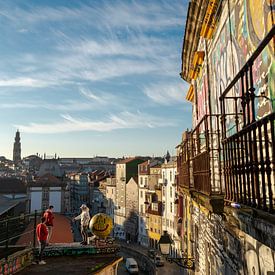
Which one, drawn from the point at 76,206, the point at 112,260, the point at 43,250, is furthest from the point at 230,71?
the point at 76,206

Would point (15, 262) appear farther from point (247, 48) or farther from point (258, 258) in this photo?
point (247, 48)

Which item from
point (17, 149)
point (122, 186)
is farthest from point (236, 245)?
point (17, 149)

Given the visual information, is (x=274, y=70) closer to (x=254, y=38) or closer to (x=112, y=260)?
(x=254, y=38)

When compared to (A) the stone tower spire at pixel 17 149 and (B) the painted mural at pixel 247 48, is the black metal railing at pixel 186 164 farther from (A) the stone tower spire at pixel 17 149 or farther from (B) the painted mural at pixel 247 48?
(A) the stone tower spire at pixel 17 149

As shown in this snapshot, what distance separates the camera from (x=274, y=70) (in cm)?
480

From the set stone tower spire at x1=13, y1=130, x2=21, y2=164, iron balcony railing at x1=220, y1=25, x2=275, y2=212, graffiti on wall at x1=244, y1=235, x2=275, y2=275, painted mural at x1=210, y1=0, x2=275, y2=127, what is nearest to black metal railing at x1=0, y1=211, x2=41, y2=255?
graffiti on wall at x1=244, y1=235, x2=275, y2=275

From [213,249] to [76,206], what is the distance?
95.4 metres

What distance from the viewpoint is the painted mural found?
500 centimetres

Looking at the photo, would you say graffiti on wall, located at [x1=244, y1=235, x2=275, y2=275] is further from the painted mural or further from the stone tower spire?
the stone tower spire

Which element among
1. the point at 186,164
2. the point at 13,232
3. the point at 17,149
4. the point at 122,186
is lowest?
the point at 13,232

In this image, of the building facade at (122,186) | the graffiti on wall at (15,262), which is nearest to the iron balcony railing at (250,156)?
the graffiti on wall at (15,262)

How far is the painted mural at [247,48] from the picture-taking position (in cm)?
500

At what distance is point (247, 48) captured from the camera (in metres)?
6.07

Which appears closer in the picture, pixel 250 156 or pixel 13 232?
pixel 250 156
